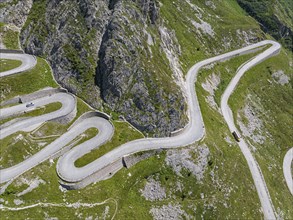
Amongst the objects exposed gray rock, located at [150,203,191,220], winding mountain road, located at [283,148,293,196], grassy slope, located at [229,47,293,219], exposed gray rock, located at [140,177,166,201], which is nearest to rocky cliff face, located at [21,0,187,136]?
exposed gray rock, located at [140,177,166,201]

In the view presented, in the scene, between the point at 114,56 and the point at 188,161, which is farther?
the point at 114,56

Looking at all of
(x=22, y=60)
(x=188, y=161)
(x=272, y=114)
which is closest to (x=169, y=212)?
(x=188, y=161)

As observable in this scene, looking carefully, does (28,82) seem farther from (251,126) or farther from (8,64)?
(251,126)

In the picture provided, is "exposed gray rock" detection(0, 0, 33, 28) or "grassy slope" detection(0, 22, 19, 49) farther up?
"exposed gray rock" detection(0, 0, 33, 28)

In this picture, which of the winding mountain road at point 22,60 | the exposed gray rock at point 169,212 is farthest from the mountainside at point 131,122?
the winding mountain road at point 22,60

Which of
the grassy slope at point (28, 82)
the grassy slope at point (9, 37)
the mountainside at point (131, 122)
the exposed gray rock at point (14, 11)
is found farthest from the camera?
the exposed gray rock at point (14, 11)

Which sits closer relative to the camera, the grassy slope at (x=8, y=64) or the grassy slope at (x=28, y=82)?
the grassy slope at (x=28, y=82)

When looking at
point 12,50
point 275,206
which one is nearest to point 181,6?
point 12,50

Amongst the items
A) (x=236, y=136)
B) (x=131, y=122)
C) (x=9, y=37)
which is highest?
(x=9, y=37)

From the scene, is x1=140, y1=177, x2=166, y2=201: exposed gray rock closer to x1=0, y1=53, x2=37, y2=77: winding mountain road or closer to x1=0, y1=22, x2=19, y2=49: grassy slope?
x1=0, y1=53, x2=37, y2=77: winding mountain road

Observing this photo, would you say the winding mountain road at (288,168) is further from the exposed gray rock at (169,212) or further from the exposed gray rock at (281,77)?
the exposed gray rock at (169,212)

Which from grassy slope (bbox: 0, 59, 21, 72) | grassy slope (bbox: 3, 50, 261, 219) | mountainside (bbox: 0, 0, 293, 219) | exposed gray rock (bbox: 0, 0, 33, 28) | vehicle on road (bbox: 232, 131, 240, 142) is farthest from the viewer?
vehicle on road (bbox: 232, 131, 240, 142)
